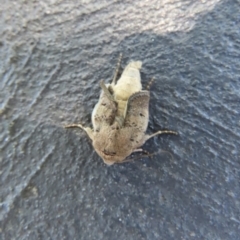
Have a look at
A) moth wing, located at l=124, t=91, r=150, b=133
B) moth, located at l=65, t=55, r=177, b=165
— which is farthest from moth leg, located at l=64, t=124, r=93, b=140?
moth wing, located at l=124, t=91, r=150, b=133

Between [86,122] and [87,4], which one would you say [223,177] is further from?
[87,4]

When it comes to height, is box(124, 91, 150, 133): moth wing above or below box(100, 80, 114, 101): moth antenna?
below

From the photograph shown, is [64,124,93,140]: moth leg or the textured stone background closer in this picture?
the textured stone background

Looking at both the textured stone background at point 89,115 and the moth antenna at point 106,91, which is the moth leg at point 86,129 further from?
the moth antenna at point 106,91

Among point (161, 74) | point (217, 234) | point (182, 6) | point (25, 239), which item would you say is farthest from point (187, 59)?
point (25, 239)

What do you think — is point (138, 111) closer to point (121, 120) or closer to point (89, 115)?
point (121, 120)

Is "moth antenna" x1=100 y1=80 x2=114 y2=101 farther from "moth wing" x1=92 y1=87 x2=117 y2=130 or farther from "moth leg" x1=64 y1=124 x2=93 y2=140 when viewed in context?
"moth leg" x1=64 y1=124 x2=93 y2=140
